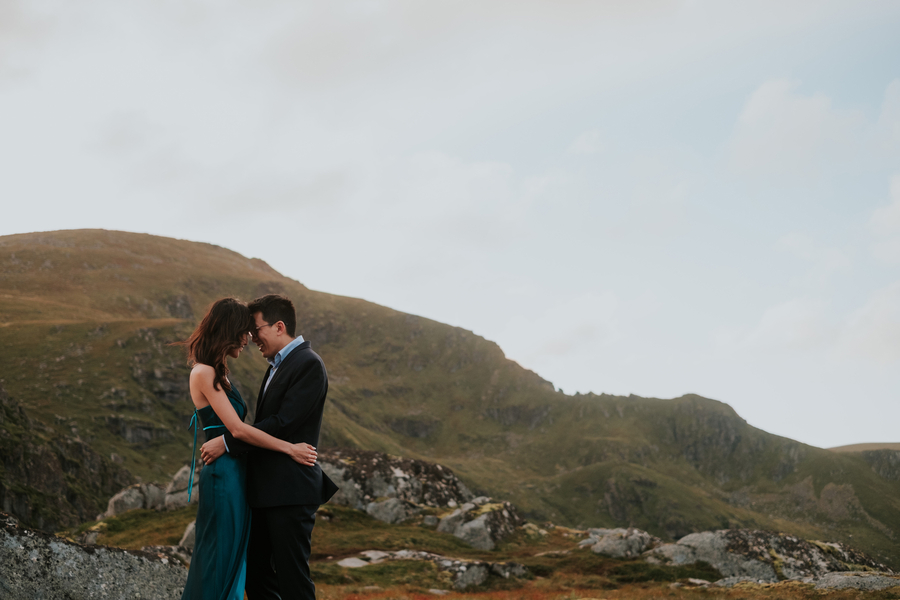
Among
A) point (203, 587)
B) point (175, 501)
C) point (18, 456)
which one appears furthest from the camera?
point (18, 456)

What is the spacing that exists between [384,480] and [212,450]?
97.3 feet

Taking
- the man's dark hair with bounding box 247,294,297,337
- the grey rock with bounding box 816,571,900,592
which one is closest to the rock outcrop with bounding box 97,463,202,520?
the man's dark hair with bounding box 247,294,297,337

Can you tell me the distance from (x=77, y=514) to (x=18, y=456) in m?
10.9

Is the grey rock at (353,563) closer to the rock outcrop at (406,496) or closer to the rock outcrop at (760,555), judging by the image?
the rock outcrop at (406,496)

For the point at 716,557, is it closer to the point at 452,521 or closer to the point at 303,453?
the point at 452,521

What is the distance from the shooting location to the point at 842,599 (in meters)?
14.3

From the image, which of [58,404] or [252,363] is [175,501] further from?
[252,363]

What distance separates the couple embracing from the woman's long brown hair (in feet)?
0.04

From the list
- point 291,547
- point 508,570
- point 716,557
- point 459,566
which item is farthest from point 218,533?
point 716,557

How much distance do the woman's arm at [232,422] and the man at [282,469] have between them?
138 millimetres

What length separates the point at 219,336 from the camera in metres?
6.97

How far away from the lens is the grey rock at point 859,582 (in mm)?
15070

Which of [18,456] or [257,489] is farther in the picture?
[18,456]

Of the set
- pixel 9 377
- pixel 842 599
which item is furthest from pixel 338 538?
pixel 9 377
